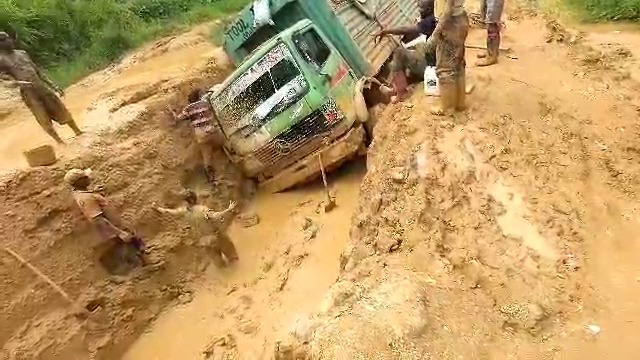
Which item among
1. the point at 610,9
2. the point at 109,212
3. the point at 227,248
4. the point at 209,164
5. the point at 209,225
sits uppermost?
the point at 109,212

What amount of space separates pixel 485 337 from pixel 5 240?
447 cm

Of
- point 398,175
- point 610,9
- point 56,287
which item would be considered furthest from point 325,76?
point 610,9

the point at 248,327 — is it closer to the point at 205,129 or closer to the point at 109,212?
the point at 109,212

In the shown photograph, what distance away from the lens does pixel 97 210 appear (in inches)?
233

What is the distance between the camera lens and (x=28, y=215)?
5.86 metres

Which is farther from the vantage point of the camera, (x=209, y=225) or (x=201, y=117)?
(x=201, y=117)

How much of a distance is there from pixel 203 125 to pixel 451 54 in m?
3.49

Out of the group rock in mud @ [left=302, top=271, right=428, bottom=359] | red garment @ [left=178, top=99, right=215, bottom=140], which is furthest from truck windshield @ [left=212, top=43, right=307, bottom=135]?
rock in mud @ [left=302, top=271, right=428, bottom=359]

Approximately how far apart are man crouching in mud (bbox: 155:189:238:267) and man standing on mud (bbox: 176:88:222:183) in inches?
26.8

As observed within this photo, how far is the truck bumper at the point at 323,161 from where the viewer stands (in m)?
7.02

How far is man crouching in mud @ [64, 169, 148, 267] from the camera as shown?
19.2ft

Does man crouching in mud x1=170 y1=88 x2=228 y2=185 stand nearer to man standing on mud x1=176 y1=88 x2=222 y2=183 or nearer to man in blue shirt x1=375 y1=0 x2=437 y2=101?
man standing on mud x1=176 y1=88 x2=222 y2=183

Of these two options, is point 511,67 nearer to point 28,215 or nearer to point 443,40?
point 443,40

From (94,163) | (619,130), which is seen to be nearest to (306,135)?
(94,163)
